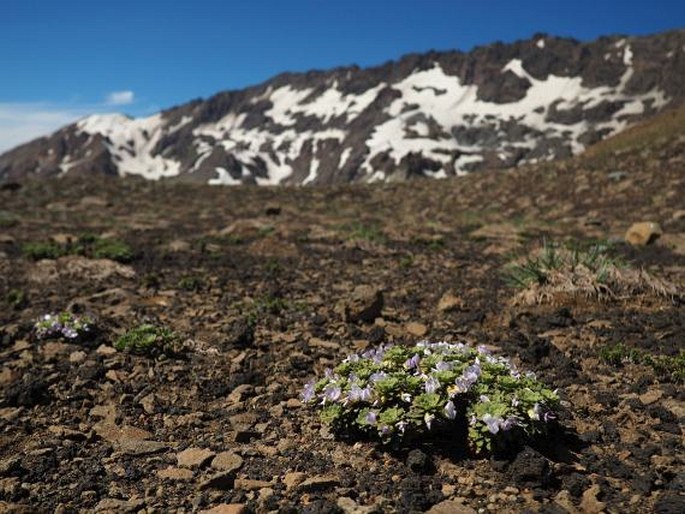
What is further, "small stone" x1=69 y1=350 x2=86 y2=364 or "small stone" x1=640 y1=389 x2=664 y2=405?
"small stone" x1=69 y1=350 x2=86 y2=364

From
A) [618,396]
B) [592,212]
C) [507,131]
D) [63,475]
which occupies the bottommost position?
[63,475]

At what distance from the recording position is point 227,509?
14.3 ft

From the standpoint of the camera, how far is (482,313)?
9.03 metres

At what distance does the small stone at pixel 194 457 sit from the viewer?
5.09m

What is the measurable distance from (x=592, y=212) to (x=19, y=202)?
24540 mm

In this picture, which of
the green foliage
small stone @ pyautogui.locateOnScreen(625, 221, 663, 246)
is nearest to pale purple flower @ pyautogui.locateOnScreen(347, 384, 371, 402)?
the green foliage

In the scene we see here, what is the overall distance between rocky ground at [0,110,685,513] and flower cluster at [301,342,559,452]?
0.23 metres

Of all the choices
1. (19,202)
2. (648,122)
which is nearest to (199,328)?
(19,202)

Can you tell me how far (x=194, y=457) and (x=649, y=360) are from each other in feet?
16.4

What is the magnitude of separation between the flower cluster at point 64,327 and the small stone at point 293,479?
14.6 ft

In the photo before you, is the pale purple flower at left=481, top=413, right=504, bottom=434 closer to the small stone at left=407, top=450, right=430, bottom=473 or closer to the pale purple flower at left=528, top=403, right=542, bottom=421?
the pale purple flower at left=528, top=403, right=542, bottom=421

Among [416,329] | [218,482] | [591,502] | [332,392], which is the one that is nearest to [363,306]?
[416,329]

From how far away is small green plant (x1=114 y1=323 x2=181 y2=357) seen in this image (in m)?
7.60

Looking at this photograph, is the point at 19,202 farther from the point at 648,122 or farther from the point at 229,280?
the point at 648,122
